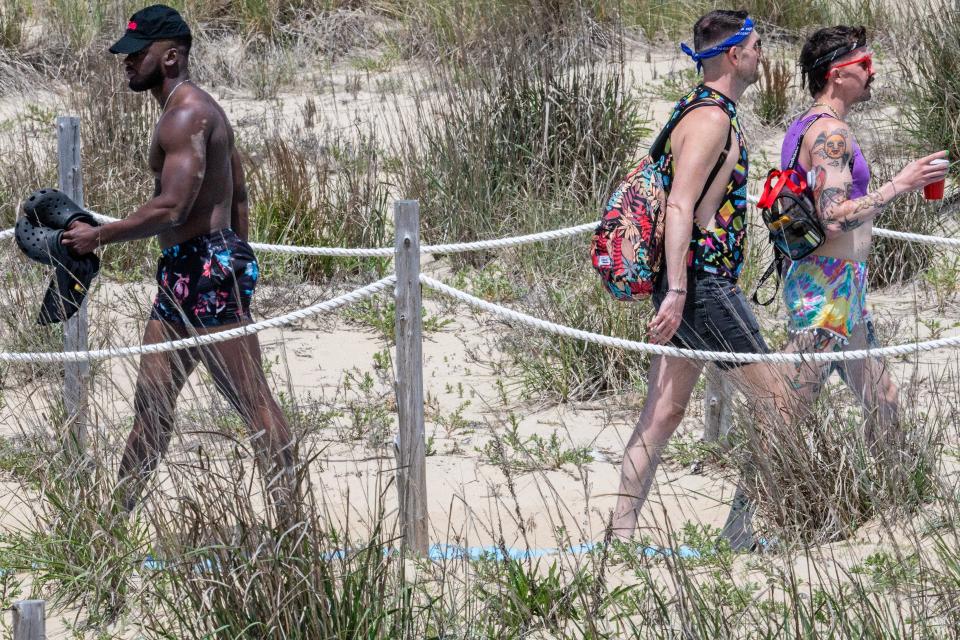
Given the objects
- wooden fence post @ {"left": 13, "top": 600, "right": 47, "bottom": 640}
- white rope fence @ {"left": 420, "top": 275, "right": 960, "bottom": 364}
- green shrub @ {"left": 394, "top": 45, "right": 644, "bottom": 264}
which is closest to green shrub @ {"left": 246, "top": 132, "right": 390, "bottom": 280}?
green shrub @ {"left": 394, "top": 45, "right": 644, "bottom": 264}

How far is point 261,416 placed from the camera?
3.45 m

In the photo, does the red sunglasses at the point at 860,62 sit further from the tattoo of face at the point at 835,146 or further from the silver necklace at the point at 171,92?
the silver necklace at the point at 171,92

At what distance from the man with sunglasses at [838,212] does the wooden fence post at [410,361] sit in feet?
3.64

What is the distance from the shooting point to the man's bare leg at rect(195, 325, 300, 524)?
2.57 metres

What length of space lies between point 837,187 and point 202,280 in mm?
1906

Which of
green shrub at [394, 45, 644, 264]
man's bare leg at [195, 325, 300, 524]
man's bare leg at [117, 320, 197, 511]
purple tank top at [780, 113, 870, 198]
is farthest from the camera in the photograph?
green shrub at [394, 45, 644, 264]

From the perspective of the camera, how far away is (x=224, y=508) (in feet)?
8.39

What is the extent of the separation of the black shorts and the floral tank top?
36 mm

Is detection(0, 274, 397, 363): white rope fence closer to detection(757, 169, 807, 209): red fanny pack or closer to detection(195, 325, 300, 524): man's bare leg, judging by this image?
detection(195, 325, 300, 524): man's bare leg

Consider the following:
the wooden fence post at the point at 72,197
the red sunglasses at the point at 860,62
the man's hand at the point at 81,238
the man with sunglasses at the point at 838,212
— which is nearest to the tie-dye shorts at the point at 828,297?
the man with sunglasses at the point at 838,212

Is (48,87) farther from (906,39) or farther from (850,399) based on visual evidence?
(850,399)

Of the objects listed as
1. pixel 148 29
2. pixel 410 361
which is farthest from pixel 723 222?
pixel 148 29

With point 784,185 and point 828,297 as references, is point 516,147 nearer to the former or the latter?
point 784,185

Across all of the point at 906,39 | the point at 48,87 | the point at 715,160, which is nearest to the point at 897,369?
the point at 715,160
